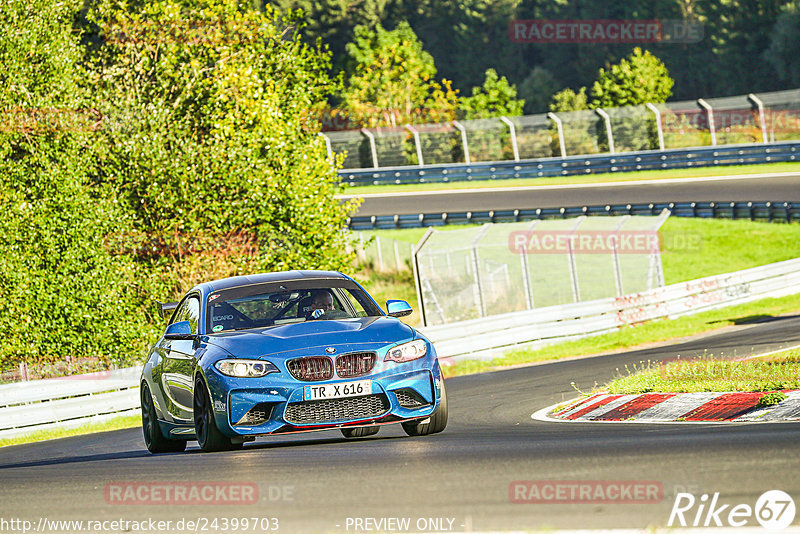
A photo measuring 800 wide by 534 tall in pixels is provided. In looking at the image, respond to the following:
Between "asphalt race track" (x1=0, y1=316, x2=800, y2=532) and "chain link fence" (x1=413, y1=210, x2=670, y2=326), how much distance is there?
14299 millimetres

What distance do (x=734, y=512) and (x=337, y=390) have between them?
4105 millimetres

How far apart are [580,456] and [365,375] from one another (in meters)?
2.28

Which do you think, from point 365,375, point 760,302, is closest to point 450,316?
point 760,302

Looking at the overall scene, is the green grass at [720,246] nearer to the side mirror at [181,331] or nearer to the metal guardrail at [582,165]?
the metal guardrail at [582,165]

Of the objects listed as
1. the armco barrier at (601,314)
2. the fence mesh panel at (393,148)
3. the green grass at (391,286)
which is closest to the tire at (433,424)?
the armco barrier at (601,314)

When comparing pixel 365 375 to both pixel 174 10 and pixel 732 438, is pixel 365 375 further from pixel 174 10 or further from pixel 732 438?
pixel 174 10

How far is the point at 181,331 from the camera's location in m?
10.0

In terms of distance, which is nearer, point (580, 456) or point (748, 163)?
point (580, 456)

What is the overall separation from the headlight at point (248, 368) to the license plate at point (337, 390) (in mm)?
312

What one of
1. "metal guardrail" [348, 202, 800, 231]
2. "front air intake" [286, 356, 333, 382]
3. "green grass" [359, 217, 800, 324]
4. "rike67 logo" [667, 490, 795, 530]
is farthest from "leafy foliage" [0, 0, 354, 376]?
"rike67 logo" [667, 490, 795, 530]

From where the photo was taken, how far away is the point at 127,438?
566 inches

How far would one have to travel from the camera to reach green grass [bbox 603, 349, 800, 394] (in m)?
11.1

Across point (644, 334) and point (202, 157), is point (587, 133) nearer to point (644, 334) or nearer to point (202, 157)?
point (202, 157)

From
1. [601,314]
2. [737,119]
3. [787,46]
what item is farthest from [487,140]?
[787,46]
